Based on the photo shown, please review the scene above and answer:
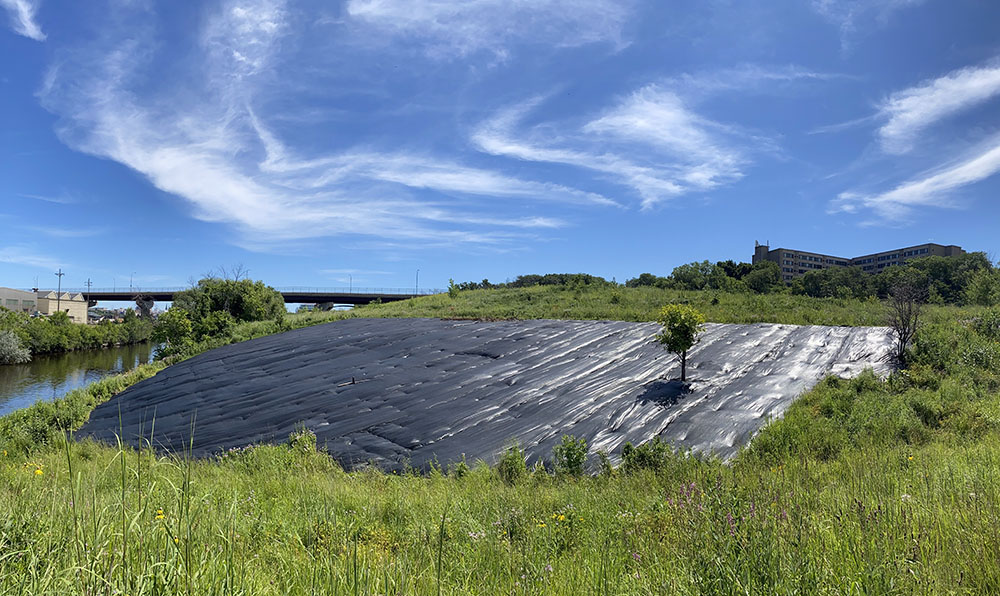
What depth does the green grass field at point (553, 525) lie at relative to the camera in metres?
1.95

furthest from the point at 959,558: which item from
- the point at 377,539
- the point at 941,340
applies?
the point at 941,340

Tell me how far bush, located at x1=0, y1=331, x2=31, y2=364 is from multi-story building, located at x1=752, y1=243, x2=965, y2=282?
120087mm

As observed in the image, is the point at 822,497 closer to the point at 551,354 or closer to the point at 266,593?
the point at 266,593

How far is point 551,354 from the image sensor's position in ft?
43.1

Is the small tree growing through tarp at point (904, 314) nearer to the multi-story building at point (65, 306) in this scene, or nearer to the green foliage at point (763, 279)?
the green foliage at point (763, 279)

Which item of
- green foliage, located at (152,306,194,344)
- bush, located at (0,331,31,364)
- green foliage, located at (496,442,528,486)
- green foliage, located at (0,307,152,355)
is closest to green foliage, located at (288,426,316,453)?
green foliage, located at (496,442,528,486)

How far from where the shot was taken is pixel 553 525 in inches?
149

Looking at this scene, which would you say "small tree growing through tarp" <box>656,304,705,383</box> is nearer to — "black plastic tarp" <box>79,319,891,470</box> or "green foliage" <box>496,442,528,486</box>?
"black plastic tarp" <box>79,319,891,470</box>

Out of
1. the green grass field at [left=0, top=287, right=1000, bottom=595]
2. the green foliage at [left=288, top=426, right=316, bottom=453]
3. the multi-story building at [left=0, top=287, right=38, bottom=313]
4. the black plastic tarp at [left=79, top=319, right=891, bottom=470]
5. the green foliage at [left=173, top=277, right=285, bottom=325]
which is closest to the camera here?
the green grass field at [left=0, top=287, right=1000, bottom=595]

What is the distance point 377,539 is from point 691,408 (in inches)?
293

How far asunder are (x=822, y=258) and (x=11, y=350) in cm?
14972

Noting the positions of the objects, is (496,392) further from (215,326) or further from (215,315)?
(215,315)

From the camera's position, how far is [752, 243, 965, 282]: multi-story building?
348 ft

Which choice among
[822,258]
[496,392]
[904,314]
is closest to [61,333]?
[496,392]
